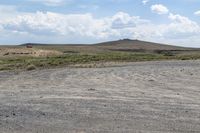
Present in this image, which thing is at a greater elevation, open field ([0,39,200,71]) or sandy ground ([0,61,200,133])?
sandy ground ([0,61,200,133])

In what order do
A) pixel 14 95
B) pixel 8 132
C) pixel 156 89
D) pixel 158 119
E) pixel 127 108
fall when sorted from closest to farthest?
pixel 8 132, pixel 158 119, pixel 127 108, pixel 14 95, pixel 156 89

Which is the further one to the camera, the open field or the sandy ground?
the open field

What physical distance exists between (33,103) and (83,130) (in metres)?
4.95

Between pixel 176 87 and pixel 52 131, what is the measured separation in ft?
35.9

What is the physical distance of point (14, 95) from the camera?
18.5 m

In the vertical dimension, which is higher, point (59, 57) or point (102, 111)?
point (102, 111)

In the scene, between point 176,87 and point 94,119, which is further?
point 176,87

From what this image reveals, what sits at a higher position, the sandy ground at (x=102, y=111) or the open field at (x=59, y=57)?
the sandy ground at (x=102, y=111)

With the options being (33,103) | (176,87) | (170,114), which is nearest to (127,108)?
(170,114)

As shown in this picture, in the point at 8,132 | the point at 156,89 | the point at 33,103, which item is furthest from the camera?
the point at 156,89

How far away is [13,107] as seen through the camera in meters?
14.7

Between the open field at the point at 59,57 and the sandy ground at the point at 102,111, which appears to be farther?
the open field at the point at 59,57

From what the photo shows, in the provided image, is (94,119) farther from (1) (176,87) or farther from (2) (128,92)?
(1) (176,87)

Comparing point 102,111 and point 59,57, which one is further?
point 59,57
